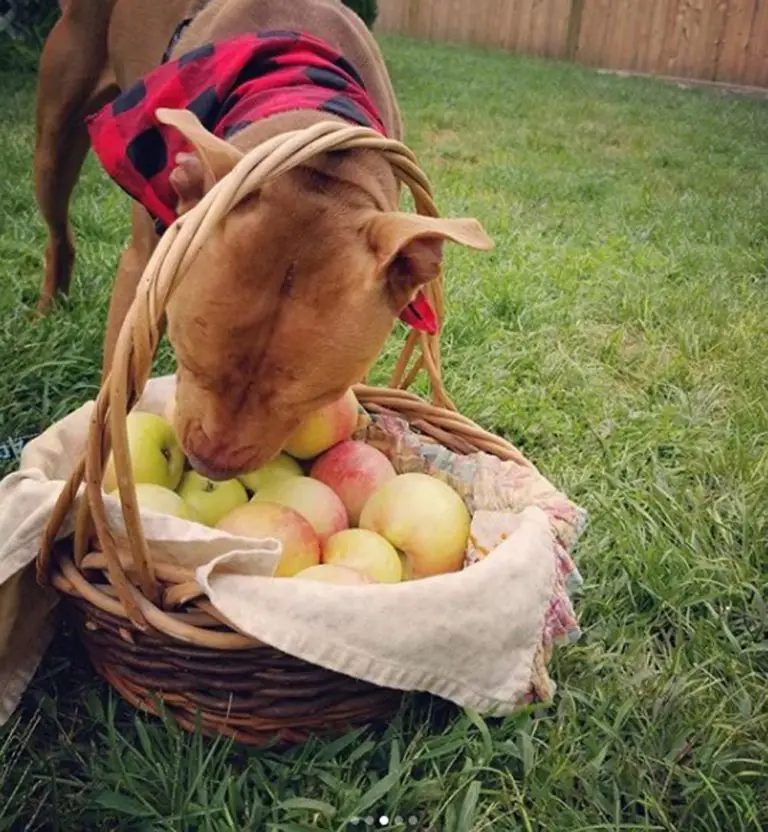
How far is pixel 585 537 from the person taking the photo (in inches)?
95.3

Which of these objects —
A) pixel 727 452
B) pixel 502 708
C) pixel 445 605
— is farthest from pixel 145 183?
pixel 727 452

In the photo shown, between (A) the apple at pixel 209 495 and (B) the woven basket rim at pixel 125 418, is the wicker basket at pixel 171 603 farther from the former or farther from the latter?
(A) the apple at pixel 209 495

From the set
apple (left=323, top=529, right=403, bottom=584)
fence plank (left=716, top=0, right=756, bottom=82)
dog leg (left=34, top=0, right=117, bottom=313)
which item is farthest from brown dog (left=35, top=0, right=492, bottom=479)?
fence plank (left=716, top=0, right=756, bottom=82)

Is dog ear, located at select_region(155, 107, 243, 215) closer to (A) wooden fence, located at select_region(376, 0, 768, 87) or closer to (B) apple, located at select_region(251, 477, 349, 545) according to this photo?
(B) apple, located at select_region(251, 477, 349, 545)

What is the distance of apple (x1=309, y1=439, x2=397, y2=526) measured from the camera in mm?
2133

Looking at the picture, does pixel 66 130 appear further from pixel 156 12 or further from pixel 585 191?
pixel 585 191

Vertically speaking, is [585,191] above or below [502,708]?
below

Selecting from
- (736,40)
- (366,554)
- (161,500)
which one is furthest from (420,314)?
(736,40)

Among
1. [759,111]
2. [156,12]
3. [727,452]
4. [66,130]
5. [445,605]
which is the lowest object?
[759,111]

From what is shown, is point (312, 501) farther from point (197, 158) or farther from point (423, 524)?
point (197, 158)

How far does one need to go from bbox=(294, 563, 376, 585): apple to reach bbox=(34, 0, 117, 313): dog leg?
1.89 meters

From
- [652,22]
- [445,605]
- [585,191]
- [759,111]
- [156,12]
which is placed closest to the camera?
[445,605]

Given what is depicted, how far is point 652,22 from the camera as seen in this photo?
525 inches

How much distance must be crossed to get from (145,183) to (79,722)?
4.01 feet
